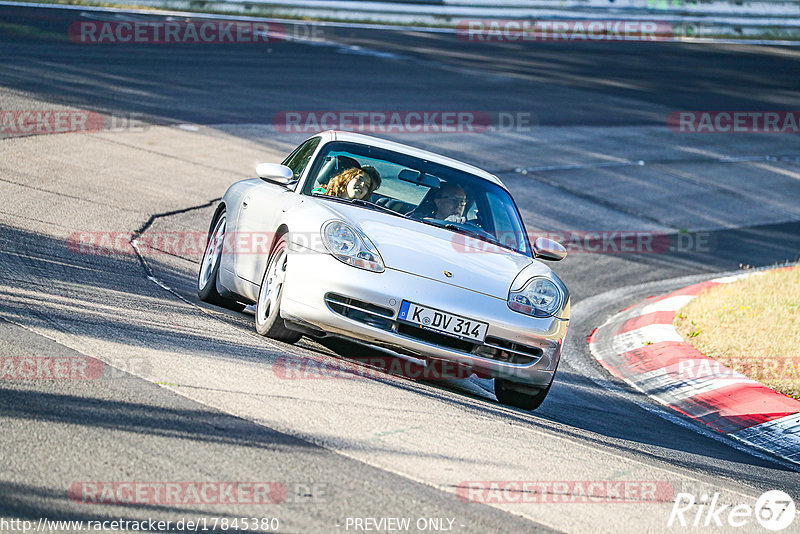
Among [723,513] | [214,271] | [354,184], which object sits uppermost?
[354,184]

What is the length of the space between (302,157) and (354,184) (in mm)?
817

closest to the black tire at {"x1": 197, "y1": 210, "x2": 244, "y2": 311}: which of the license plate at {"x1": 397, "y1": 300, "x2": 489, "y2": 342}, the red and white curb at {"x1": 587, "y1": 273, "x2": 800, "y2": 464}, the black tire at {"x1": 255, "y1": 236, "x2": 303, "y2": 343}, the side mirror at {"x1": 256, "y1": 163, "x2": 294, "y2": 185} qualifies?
the side mirror at {"x1": 256, "y1": 163, "x2": 294, "y2": 185}

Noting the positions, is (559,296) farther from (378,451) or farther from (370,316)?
(378,451)

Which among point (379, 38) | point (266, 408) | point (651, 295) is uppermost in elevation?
point (379, 38)

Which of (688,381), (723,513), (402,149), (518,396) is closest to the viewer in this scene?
(723,513)

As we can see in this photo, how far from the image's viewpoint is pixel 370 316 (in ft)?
20.0

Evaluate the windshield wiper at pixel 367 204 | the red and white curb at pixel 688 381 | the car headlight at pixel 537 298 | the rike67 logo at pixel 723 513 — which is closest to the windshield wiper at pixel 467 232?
the windshield wiper at pixel 367 204

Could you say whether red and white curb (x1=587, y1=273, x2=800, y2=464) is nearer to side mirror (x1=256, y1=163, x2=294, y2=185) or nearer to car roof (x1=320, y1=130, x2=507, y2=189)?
car roof (x1=320, y1=130, x2=507, y2=189)

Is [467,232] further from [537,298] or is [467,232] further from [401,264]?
[401,264]

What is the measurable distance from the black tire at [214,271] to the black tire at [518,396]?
7.70 feet

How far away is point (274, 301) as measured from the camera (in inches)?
254

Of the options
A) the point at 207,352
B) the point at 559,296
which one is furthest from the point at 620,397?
the point at 207,352

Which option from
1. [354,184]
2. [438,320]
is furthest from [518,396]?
[354,184]

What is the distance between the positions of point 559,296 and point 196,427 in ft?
9.17
